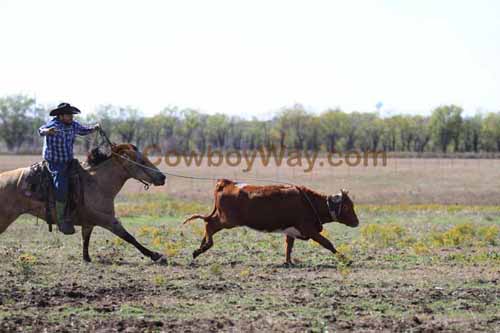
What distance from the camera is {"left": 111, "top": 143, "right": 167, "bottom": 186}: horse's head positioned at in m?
13.8

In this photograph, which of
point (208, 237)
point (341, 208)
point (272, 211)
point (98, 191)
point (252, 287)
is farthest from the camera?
point (341, 208)

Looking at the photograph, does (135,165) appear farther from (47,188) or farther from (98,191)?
(47,188)

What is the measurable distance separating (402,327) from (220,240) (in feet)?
31.3

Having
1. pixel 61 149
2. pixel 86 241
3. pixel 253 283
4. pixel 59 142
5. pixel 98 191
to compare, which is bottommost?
pixel 253 283

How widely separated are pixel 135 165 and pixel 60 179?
1544 millimetres

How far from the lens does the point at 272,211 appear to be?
46.4 feet

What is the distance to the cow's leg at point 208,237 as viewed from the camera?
14.2 metres

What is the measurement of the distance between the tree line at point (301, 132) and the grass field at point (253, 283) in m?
115

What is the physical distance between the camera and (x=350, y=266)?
13469mm

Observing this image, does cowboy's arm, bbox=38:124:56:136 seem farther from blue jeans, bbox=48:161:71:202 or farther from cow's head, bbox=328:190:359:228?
cow's head, bbox=328:190:359:228

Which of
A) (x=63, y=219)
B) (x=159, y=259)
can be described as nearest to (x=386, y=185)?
(x=159, y=259)

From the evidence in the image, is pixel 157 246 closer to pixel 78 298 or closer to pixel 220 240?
pixel 220 240

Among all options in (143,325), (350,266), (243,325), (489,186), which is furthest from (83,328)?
(489,186)

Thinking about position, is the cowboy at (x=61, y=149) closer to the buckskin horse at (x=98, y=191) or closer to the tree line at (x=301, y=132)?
the buckskin horse at (x=98, y=191)
